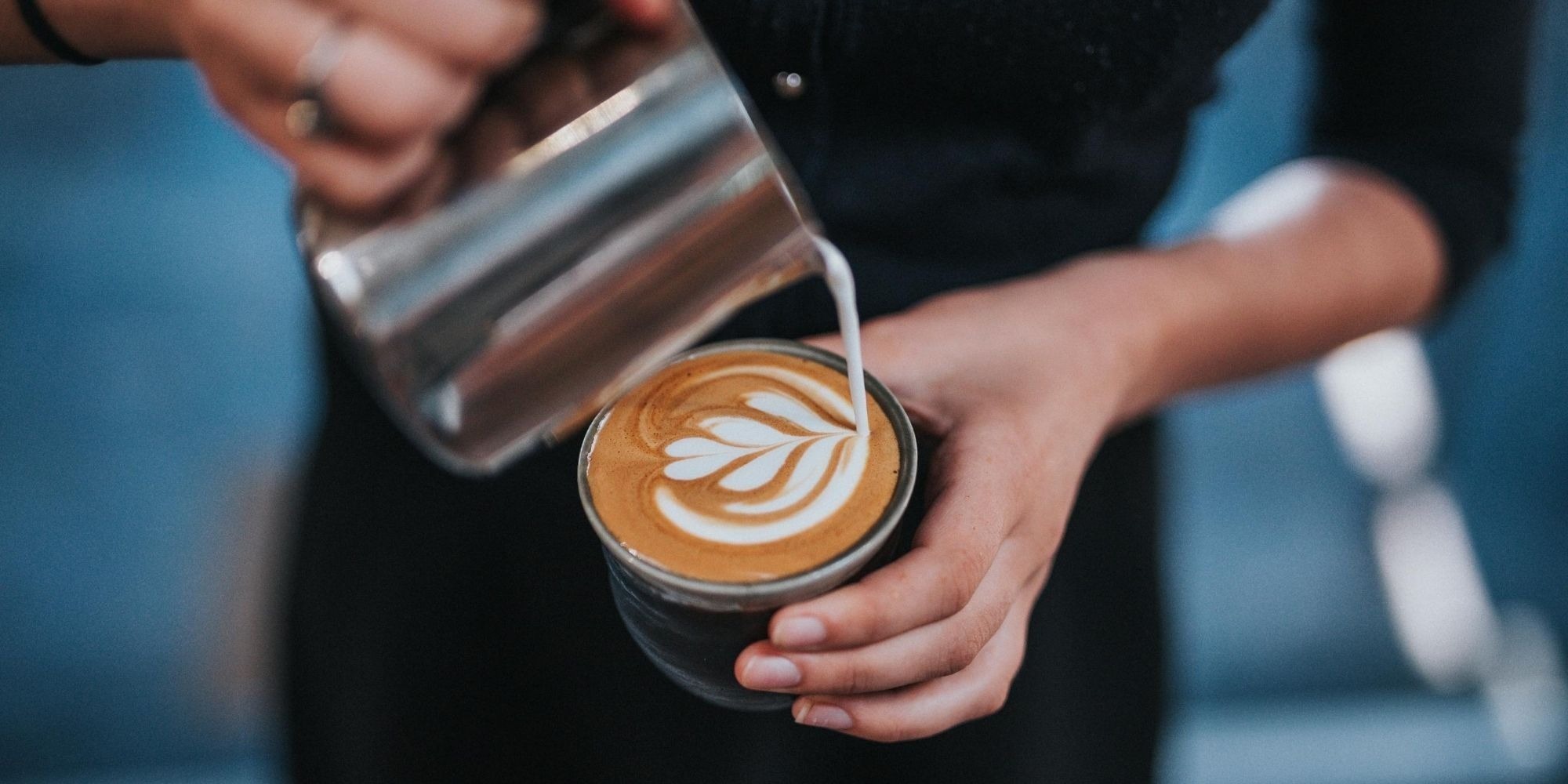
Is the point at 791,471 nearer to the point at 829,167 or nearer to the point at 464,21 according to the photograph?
the point at 829,167

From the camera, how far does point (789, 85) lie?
2.81 feet

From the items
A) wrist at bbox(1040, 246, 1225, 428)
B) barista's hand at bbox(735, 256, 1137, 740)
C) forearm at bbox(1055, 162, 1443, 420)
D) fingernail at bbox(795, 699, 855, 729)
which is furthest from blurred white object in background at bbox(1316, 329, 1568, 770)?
fingernail at bbox(795, 699, 855, 729)

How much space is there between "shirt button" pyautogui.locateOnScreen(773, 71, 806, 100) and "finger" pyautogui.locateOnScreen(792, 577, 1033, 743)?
443 mm

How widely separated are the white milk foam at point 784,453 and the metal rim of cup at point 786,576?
29mm

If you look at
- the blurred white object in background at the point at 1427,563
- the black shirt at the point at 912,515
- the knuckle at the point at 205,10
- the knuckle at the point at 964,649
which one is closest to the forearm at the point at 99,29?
the knuckle at the point at 205,10

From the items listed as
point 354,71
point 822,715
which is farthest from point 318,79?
point 822,715

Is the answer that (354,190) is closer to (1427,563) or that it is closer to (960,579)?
(960,579)

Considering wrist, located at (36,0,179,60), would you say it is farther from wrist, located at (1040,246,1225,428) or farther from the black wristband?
wrist, located at (1040,246,1225,428)

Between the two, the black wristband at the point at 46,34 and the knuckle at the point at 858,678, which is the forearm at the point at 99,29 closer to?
the black wristband at the point at 46,34

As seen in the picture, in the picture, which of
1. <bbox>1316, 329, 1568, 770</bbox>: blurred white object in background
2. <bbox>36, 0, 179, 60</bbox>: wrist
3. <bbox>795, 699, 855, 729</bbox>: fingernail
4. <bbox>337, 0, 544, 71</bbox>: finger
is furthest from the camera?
<bbox>1316, 329, 1568, 770</bbox>: blurred white object in background

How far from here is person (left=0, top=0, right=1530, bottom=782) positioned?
805mm

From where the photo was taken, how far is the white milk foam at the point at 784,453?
79 cm

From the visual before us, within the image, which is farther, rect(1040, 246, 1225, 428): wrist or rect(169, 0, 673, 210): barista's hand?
rect(1040, 246, 1225, 428): wrist

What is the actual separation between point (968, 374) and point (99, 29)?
68 cm
